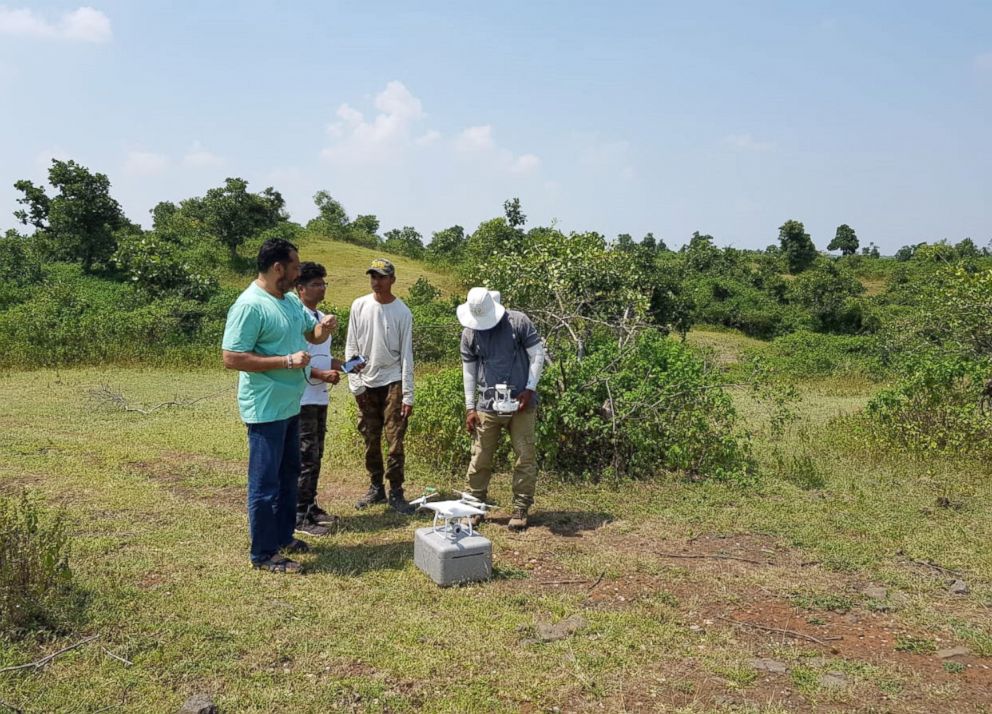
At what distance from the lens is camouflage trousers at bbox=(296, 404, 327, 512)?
4.75m

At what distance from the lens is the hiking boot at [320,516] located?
16.0 ft

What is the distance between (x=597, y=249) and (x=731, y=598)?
443 cm

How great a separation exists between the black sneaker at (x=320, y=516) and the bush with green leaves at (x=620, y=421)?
1443 millimetres

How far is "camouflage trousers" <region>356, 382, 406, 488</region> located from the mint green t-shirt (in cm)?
108

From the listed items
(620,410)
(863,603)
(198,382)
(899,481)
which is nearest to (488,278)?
(620,410)

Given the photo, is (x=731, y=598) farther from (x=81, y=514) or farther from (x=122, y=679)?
(x=81, y=514)

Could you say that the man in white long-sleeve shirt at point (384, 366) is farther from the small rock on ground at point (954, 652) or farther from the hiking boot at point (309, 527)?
the small rock on ground at point (954, 652)

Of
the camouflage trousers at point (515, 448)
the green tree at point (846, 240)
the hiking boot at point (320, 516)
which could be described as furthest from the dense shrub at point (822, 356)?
the green tree at point (846, 240)

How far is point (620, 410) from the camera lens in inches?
239

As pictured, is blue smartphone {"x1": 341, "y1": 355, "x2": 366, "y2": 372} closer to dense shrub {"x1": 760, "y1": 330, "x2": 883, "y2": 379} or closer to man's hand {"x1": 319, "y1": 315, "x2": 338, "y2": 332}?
man's hand {"x1": 319, "y1": 315, "x2": 338, "y2": 332}

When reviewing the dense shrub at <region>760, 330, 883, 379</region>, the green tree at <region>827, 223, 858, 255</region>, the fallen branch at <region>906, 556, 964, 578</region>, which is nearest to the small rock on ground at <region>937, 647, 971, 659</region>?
the fallen branch at <region>906, 556, 964, 578</region>

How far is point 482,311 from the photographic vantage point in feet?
15.2

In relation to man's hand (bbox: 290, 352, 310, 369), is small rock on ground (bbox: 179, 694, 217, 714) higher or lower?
lower

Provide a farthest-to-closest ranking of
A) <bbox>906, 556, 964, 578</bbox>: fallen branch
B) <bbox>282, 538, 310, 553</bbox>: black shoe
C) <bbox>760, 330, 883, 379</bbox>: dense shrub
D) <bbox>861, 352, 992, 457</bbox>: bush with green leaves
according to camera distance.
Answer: <bbox>760, 330, 883, 379</bbox>: dense shrub
<bbox>861, 352, 992, 457</bbox>: bush with green leaves
<bbox>282, 538, 310, 553</bbox>: black shoe
<bbox>906, 556, 964, 578</bbox>: fallen branch
